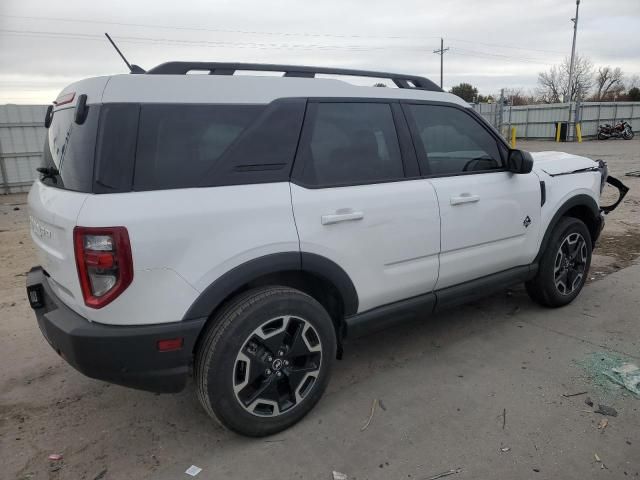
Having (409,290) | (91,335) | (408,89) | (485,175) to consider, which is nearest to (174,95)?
(91,335)

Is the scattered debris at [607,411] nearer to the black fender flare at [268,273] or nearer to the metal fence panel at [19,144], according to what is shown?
the black fender flare at [268,273]

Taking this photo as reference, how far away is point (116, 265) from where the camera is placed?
2.16 metres

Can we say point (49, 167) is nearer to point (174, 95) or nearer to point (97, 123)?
point (97, 123)

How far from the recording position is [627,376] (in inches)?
127

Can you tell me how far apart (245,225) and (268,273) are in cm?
28

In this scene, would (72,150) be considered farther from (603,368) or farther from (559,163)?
(559,163)

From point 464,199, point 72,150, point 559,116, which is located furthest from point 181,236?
point 559,116

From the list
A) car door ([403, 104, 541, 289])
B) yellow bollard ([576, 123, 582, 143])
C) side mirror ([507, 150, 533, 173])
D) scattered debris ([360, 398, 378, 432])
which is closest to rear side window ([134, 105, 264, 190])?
car door ([403, 104, 541, 289])

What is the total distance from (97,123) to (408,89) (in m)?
1.96

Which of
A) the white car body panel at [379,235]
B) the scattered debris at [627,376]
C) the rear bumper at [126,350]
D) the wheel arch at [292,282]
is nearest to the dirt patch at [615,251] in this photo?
the scattered debris at [627,376]

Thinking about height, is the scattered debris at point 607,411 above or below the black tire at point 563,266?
below

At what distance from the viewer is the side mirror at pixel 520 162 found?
3572 millimetres

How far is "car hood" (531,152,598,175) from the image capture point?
4.02 metres

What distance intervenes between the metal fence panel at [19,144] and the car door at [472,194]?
11.7 m
